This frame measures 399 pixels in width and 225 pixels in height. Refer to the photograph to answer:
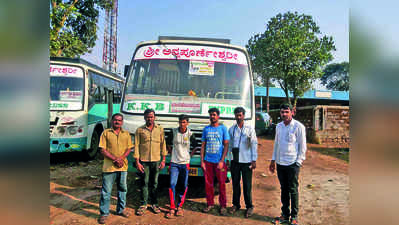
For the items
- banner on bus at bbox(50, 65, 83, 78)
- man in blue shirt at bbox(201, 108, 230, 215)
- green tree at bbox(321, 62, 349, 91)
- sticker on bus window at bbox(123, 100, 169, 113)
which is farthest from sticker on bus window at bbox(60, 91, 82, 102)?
green tree at bbox(321, 62, 349, 91)

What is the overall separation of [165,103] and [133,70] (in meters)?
0.96

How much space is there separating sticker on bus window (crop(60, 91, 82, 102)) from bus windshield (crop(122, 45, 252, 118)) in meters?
3.21

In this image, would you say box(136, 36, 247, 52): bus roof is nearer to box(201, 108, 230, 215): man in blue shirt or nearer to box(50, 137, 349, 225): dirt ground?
box(201, 108, 230, 215): man in blue shirt

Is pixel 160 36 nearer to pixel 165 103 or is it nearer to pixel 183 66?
pixel 183 66

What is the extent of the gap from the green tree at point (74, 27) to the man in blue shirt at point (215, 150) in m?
6.44

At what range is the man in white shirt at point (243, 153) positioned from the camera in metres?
3.98

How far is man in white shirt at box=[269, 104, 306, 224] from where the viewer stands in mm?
3646

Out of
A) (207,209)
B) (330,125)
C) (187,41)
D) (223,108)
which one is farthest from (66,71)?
(330,125)

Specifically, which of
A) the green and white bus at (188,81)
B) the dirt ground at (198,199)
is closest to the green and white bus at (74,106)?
the dirt ground at (198,199)

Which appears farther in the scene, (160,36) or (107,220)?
(160,36)
